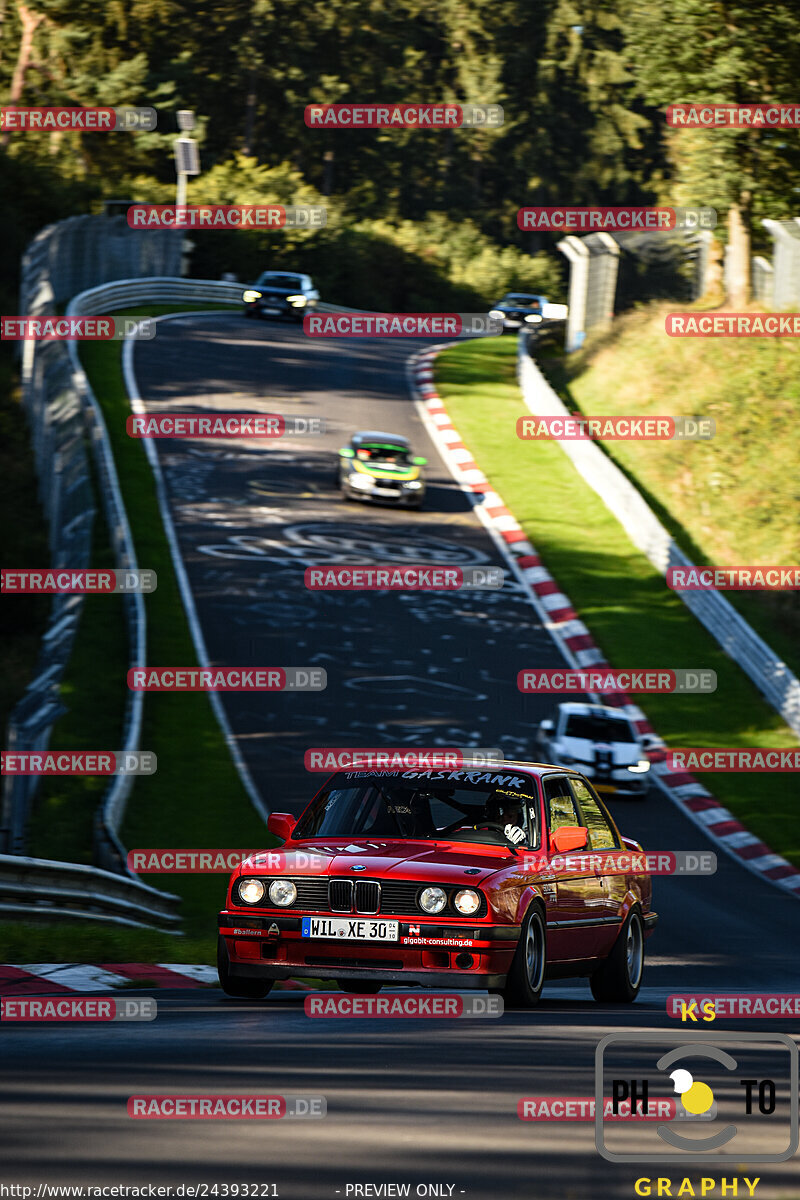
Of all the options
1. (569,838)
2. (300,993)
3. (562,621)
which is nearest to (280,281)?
(562,621)

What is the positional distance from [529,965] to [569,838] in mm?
743

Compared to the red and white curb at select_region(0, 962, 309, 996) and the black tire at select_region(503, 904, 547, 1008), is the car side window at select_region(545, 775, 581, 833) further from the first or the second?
the red and white curb at select_region(0, 962, 309, 996)

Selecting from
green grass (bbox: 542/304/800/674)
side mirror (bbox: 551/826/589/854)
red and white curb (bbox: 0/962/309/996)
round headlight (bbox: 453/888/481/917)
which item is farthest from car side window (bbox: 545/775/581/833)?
green grass (bbox: 542/304/800/674)

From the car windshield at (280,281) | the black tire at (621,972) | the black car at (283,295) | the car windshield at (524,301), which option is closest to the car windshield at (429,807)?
the black tire at (621,972)

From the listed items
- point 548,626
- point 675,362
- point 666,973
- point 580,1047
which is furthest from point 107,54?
point 580,1047

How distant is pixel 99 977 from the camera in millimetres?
10703

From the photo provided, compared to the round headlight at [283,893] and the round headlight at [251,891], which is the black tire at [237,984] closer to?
the round headlight at [251,891]

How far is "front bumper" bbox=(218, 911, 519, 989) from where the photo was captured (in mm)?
8562

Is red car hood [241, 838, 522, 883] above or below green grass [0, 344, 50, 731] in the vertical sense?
above

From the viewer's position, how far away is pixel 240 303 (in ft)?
183

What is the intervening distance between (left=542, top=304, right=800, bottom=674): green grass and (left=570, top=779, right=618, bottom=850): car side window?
17.6 meters

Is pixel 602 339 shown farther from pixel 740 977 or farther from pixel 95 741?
pixel 740 977

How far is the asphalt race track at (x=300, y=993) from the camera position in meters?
4.71

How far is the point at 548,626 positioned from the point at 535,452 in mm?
11230
